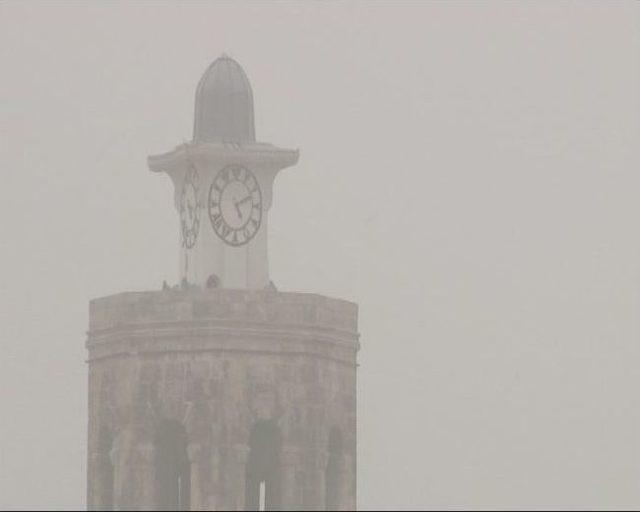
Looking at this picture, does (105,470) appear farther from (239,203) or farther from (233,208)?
(239,203)

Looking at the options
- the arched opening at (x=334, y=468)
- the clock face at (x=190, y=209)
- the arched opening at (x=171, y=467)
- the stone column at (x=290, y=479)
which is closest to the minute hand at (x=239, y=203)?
the clock face at (x=190, y=209)

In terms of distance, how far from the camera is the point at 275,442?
153 m

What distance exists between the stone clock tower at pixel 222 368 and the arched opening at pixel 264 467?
0.9 inches

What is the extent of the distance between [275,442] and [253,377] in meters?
1.81

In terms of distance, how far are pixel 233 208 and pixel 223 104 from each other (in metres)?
2.73

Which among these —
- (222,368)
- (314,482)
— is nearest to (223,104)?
(222,368)

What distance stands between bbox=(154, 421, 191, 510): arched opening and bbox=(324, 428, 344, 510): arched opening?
3282 mm

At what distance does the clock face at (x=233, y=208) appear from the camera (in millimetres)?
153000

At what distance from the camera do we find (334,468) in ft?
505

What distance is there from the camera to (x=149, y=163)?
6083 inches

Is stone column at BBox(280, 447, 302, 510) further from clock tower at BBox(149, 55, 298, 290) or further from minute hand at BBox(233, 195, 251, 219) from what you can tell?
minute hand at BBox(233, 195, 251, 219)

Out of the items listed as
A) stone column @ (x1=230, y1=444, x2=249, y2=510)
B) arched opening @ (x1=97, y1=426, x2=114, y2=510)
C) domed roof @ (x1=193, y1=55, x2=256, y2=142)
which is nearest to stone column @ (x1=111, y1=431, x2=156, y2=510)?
arched opening @ (x1=97, y1=426, x2=114, y2=510)

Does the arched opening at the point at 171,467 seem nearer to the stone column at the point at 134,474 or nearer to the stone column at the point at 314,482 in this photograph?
the stone column at the point at 134,474

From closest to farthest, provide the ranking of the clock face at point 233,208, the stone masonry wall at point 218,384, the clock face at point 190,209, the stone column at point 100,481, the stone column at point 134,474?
1. the stone masonry wall at point 218,384
2. the stone column at point 134,474
3. the clock face at point 233,208
4. the clock face at point 190,209
5. the stone column at point 100,481
